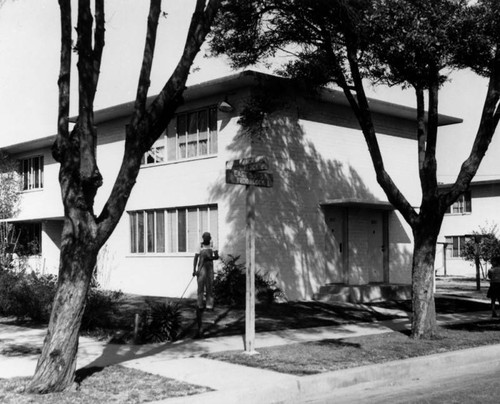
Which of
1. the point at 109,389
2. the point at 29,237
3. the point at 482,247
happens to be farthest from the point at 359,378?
the point at 29,237

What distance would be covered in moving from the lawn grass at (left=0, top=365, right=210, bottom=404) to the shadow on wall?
1005 centimetres

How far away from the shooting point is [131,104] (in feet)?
68.7

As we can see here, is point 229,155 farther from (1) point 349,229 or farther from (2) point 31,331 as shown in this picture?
(2) point 31,331

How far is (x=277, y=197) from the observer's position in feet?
62.2

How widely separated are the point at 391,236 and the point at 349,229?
7.82 ft

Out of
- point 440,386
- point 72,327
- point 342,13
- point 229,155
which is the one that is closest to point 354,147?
point 229,155

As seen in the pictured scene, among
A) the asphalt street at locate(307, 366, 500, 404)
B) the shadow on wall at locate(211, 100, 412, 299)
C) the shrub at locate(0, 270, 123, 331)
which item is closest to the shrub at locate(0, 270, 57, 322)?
the shrub at locate(0, 270, 123, 331)

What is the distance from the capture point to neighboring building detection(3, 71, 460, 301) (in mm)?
18797

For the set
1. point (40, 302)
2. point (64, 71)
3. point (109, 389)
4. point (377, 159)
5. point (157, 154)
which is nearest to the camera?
point (109, 389)

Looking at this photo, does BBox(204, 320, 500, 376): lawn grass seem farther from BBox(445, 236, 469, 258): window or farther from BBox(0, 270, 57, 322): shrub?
BBox(445, 236, 469, 258): window

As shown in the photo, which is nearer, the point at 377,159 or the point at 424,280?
the point at 424,280

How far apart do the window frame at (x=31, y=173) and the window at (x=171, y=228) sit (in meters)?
7.72

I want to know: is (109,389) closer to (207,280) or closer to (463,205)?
(207,280)

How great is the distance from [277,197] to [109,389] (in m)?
11.7
